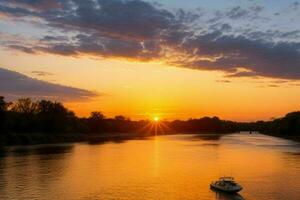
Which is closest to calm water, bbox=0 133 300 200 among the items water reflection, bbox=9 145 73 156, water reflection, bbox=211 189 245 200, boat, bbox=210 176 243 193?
water reflection, bbox=211 189 245 200

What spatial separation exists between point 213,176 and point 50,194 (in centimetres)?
3100

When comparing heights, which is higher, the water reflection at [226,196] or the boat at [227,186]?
the boat at [227,186]

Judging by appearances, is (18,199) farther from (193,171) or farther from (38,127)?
(38,127)

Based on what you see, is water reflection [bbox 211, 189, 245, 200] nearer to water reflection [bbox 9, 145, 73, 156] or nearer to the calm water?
the calm water

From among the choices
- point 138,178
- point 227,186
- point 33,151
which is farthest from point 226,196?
point 33,151

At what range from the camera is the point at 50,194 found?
59.9 metres

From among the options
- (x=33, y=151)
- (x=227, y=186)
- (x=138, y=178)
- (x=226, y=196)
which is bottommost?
(x=226, y=196)

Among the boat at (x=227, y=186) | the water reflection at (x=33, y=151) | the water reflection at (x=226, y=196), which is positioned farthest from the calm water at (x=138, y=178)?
the water reflection at (x=33, y=151)

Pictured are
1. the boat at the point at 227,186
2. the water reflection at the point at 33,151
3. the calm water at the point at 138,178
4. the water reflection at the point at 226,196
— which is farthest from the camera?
the water reflection at the point at 33,151

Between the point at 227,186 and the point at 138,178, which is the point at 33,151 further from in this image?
the point at 227,186

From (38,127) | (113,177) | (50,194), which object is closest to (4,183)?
(50,194)

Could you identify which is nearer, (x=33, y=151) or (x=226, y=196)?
(x=226, y=196)

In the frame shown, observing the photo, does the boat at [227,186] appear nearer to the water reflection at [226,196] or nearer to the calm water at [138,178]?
the water reflection at [226,196]

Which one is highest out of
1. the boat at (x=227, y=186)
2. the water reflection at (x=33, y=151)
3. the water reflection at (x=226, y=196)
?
the water reflection at (x=33, y=151)
